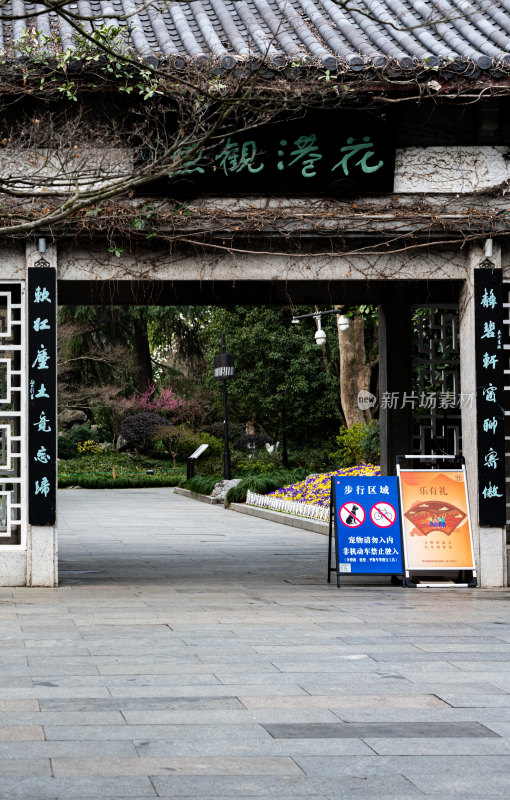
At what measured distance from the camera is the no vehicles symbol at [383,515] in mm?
11570

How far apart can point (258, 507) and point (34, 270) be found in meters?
14.7

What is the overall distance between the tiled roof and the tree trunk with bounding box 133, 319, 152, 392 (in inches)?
1331

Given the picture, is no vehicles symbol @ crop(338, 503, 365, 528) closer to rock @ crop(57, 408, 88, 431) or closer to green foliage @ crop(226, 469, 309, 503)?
green foliage @ crop(226, 469, 309, 503)

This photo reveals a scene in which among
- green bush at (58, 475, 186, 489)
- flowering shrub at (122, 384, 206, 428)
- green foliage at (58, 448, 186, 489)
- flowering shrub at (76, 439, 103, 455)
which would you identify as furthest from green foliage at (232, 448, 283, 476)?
Answer: flowering shrub at (76, 439, 103, 455)

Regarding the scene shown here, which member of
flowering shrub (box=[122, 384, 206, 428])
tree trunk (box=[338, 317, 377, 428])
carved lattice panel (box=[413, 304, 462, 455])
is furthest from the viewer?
flowering shrub (box=[122, 384, 206, 428])

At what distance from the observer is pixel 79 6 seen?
1291 centimetres

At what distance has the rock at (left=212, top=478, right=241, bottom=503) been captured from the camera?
29.4 meters

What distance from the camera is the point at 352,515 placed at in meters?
11.6

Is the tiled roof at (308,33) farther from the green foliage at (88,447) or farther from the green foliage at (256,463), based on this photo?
the green foliage at (88,447)

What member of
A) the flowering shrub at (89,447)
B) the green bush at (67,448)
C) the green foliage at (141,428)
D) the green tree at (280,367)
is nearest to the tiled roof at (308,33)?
the green tree at (280,367)

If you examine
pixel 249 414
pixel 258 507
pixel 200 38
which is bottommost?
pixel 258 507

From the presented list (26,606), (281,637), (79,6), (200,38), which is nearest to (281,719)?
(281,637)

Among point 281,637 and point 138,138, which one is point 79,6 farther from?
point 281,637

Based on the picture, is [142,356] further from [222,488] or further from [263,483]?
[263,483]
